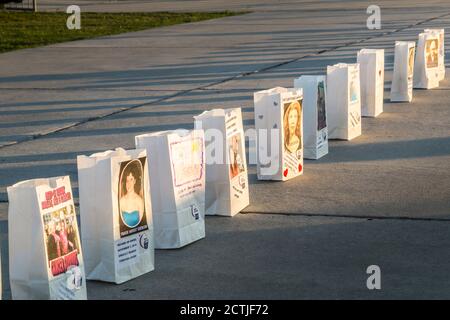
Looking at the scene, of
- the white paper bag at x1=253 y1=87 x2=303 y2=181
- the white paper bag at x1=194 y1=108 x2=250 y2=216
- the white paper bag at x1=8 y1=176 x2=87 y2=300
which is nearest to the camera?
the white paper bag at x1=8 y1=176 x2=87 y2=300

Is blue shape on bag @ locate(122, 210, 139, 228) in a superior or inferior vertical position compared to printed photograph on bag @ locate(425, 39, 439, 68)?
inferior

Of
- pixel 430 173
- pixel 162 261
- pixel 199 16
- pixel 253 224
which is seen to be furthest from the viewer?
pixel 199 16

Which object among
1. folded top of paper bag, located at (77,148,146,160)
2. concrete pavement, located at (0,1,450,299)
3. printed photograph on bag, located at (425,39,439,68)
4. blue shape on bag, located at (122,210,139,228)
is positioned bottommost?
concrete pavement, located at (0,1,450,299)

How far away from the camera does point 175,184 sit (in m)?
6.44

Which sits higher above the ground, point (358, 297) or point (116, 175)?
point (116, 175)

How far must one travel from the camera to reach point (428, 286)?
18.7 ft

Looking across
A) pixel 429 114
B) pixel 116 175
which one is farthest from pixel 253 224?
pixel 429 114

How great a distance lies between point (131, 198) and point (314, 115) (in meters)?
3.44

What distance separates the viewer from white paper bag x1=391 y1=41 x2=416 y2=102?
485 inches

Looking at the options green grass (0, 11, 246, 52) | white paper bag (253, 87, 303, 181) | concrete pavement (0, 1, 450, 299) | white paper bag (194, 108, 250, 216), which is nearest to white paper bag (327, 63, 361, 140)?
concrete pavement (0, 1, 450, 299)

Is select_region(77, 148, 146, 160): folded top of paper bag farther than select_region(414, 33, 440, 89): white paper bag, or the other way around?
select_region(414, 33, 440, 89): white paper bag

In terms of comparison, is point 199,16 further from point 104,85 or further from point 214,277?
point 214,277

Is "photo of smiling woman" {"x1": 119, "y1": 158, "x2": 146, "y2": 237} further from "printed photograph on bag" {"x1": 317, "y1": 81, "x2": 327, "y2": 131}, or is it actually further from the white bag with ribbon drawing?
"printed photograph on bag" {"x1": 317, "y1": 81, "x2": 327, "y2": 131}
